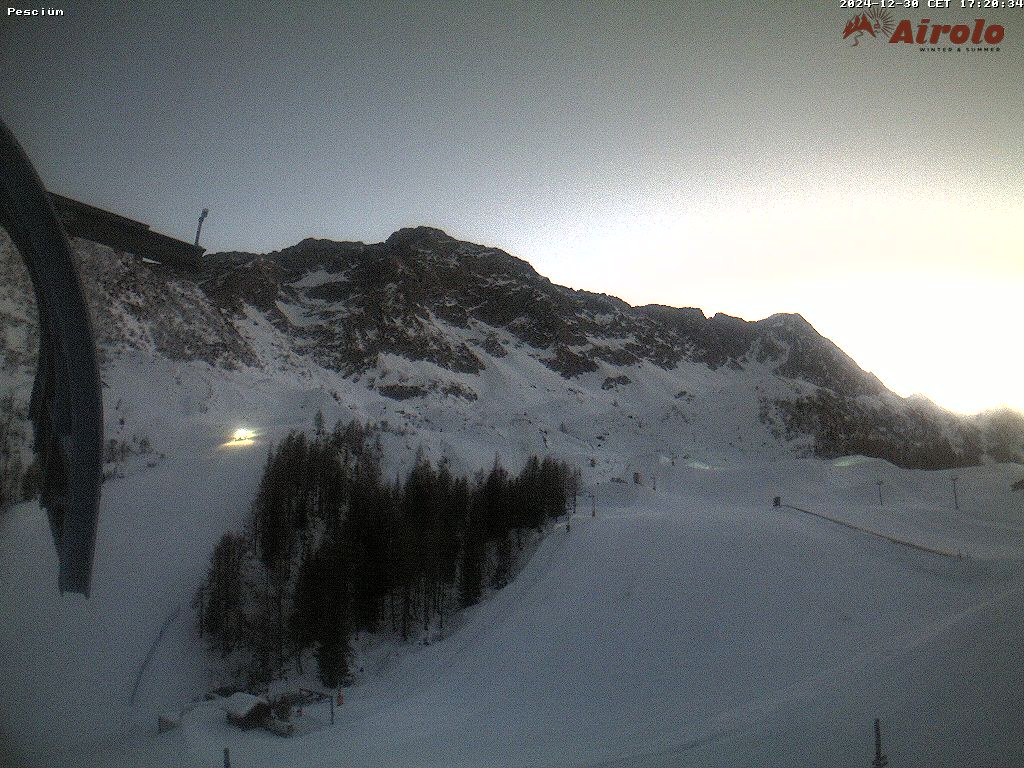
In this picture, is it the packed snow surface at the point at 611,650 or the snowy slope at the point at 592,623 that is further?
the snowy slope at the point at 592,623

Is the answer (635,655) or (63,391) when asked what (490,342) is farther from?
(63,391)

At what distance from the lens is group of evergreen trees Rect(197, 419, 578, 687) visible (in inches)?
1142

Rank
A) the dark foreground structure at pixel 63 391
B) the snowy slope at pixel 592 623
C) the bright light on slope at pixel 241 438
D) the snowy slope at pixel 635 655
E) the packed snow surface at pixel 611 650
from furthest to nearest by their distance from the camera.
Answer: the bright light on slope at pixel 241 438 < the snowy slope at pixel 592 623 < the packed snow surface at pixel 611 650 < the snowy slope at pixel 635 655 < the dark foreground structure at pixel 63 391

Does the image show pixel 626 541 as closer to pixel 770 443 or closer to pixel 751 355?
pixel 770 443

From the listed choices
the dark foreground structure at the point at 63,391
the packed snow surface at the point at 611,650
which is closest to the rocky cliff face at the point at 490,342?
the packed snow surface at the point at 611,650

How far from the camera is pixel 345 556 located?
32.2 meters

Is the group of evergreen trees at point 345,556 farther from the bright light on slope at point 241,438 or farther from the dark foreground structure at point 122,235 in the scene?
the dark foreground structure at point 122,235

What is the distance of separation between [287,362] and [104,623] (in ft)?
185

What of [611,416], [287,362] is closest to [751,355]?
[611,416]

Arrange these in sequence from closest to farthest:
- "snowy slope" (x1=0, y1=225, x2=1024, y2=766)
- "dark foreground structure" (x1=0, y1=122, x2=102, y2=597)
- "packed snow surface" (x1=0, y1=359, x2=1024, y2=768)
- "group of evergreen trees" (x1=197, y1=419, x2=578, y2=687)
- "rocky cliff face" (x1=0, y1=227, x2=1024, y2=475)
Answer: "dark foreground structure" (x1=0, y1=122, x2=102, y2=597) < "packed snow surface" (x1=0, y1=359, x2=1024, y2=768) < "snowy slope" (x1=0, y1=225, x2=1024, y2=766) < "group of evergreen trees" (x1=197, y1=419, x2=578, y2=687) < "rocky cliff face" (x1=0, y1=227, x2=1024, y2=475)

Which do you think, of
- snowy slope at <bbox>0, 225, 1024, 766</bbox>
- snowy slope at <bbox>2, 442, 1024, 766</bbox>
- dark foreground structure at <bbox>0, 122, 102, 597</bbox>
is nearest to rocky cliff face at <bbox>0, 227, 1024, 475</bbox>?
snowy slope at <bbox>0, 225, 1024, 766</bbox>

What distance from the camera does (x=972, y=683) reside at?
399 inches

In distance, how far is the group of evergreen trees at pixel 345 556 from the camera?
95.2ft

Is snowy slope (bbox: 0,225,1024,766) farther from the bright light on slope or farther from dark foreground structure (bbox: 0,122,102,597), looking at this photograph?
dark foreground structure (bbox: 0,122,102,597)
